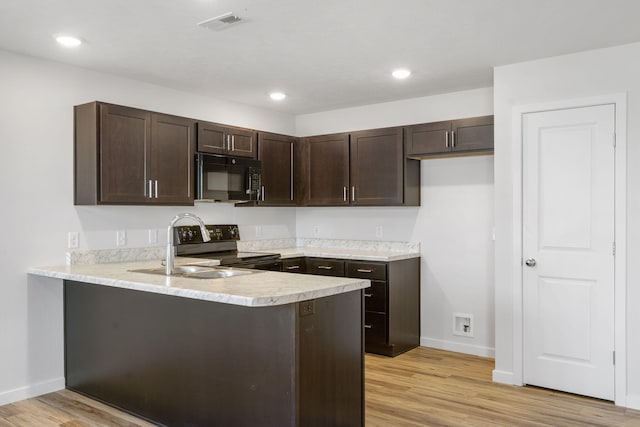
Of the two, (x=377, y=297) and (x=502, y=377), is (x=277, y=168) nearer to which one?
(x=377, y=297)

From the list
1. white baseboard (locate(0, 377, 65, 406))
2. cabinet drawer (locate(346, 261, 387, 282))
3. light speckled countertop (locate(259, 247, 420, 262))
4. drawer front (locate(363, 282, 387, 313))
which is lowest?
white baseboard (locate(0, 377, 65, 406))

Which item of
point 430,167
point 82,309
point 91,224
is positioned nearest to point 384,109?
point 430,167

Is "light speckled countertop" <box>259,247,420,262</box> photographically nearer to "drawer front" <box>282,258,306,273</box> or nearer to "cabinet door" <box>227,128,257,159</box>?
"drawer front" <box>282,258,306,273</box>

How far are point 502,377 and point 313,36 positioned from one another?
2766 mm

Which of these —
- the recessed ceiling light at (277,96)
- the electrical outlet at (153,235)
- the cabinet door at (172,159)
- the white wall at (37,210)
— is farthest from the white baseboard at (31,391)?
the recessed ceiling light at (277,96)

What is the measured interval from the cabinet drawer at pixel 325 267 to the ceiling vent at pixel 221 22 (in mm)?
2500

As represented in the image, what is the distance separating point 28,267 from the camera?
3549mm

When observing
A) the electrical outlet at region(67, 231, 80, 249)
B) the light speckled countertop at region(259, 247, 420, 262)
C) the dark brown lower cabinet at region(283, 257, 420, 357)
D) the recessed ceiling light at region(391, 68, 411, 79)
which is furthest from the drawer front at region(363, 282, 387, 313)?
the electrical outlet at region(67, 231, 80, 249)

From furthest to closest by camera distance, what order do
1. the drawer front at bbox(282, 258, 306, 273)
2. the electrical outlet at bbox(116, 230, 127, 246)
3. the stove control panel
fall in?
the drawer front at bbox(282, 258, 306, 273) → the stove control panel → the electrical outlet at bbox(116, 230, 127, 246)

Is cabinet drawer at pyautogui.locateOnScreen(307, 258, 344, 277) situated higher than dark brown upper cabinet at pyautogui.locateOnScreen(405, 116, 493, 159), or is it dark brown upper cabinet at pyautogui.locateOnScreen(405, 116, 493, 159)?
dark brown upper cabinet at pyautogui.locateOnScreen(405, 116, 493, 159)

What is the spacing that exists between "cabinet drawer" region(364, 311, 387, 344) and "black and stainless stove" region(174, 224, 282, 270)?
0.94 m

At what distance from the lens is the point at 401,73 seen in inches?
157

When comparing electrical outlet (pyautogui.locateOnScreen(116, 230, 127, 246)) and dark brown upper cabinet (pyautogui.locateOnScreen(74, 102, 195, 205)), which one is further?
electrical outlet (pyautogui.locateOnScreen(116, 230, 127, 246))

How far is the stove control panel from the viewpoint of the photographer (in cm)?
445
